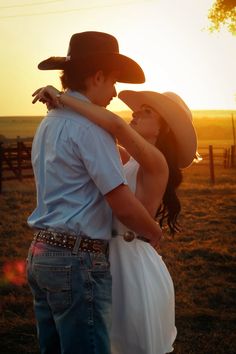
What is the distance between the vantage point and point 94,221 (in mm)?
2283

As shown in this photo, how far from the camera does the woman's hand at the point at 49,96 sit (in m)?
2.42

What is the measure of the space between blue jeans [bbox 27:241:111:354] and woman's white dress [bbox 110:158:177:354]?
0.27m

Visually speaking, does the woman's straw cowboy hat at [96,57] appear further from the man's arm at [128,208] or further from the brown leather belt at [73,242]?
the brown leather belt at [73,242]

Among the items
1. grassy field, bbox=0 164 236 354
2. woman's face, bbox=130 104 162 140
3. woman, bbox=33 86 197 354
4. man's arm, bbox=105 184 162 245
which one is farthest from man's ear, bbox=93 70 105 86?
grassy field, bbox=0 164 236 354

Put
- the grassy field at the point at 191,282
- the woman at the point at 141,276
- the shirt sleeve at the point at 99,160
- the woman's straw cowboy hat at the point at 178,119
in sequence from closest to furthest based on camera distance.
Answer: the shirt sleeve at the point at 99,160 → the woman at the point at 141,276 → the woman's straw cowboy hat at the point at 178,119 → the grassy field at the point at 191,282

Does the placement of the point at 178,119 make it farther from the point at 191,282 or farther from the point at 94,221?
the point at 191,282

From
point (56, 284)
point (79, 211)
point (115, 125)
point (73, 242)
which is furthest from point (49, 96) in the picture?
point (56, 284)

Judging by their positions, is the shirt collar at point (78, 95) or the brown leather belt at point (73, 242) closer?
the brown leather belt at point (73, 242)

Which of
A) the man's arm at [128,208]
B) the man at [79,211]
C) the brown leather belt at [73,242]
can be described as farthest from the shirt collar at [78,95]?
the brown leather belt at [73,242]

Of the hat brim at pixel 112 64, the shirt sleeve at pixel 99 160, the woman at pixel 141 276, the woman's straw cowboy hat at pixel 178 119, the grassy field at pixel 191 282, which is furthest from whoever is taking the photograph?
the grassy field at pixel 191 282

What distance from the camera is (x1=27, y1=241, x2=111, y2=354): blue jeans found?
7.21ft

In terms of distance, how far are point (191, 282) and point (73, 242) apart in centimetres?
460

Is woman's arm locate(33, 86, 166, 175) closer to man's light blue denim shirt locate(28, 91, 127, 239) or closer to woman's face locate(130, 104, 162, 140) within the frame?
man's light blue denim shirt locate(28, 91, 127, 239)

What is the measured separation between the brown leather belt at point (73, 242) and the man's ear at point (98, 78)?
0.68 meters
